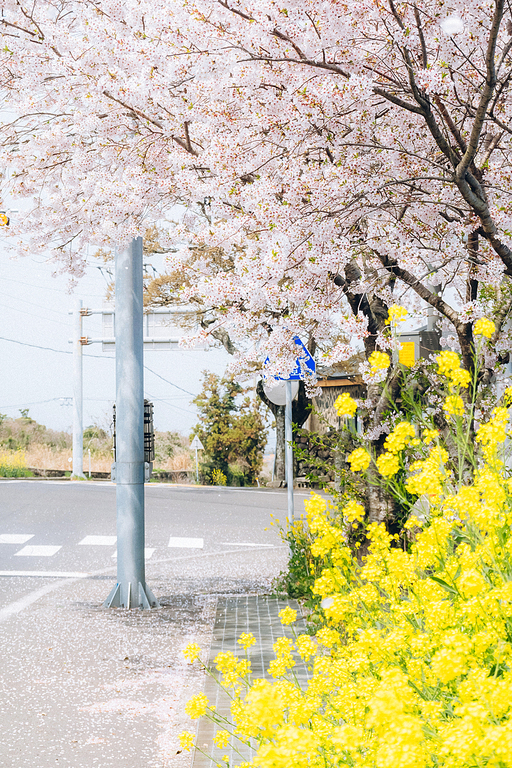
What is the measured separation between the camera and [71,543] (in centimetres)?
1421

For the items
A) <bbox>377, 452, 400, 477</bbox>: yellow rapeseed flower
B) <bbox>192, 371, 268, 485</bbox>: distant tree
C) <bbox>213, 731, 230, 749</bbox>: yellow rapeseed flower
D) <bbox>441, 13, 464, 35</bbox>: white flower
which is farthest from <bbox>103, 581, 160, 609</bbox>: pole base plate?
<bbox>192, 371, 268, 485</bbox>: distant tree

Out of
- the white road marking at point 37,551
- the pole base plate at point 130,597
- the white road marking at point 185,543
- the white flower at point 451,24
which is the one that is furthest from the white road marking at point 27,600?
the white flower at point 451,24

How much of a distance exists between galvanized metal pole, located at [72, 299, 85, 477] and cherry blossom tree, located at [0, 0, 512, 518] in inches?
1130

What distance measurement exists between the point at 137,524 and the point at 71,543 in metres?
6.08

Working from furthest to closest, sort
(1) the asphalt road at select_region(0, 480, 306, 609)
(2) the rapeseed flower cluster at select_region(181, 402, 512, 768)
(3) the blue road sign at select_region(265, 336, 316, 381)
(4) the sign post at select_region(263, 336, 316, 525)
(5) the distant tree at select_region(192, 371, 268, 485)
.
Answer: (5) the distant tree at select_region(192, 371, 268, 485) → (1) the asphalt road at select_region(0, 480, 306, 609) → (4) the sign post at select_region(263, 336, 316, 525) → (3) the blue road sign at select_region(265, 336, 316, 381) → (2) the rapeseed flower cluster at select_region(181, 402, 512, 768)

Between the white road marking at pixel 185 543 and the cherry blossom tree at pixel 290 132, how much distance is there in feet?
24.4

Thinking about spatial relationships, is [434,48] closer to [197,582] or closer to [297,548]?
[297,548]

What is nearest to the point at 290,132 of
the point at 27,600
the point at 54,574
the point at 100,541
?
the point at 27,600

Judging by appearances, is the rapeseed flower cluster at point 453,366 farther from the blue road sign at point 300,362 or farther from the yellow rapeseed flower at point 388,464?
the blue road sign at point 300,362

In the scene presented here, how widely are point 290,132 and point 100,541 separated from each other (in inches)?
412

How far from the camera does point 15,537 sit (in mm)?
14695

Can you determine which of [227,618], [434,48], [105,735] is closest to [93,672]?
[105,735]

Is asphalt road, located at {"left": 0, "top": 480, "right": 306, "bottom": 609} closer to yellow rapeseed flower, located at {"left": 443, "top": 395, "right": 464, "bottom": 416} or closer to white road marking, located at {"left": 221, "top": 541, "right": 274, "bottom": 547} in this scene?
white road marking, located at {"left": 221, "top": 541, "right": 274, "bottom": 547}

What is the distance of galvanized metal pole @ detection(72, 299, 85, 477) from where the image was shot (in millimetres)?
35250
